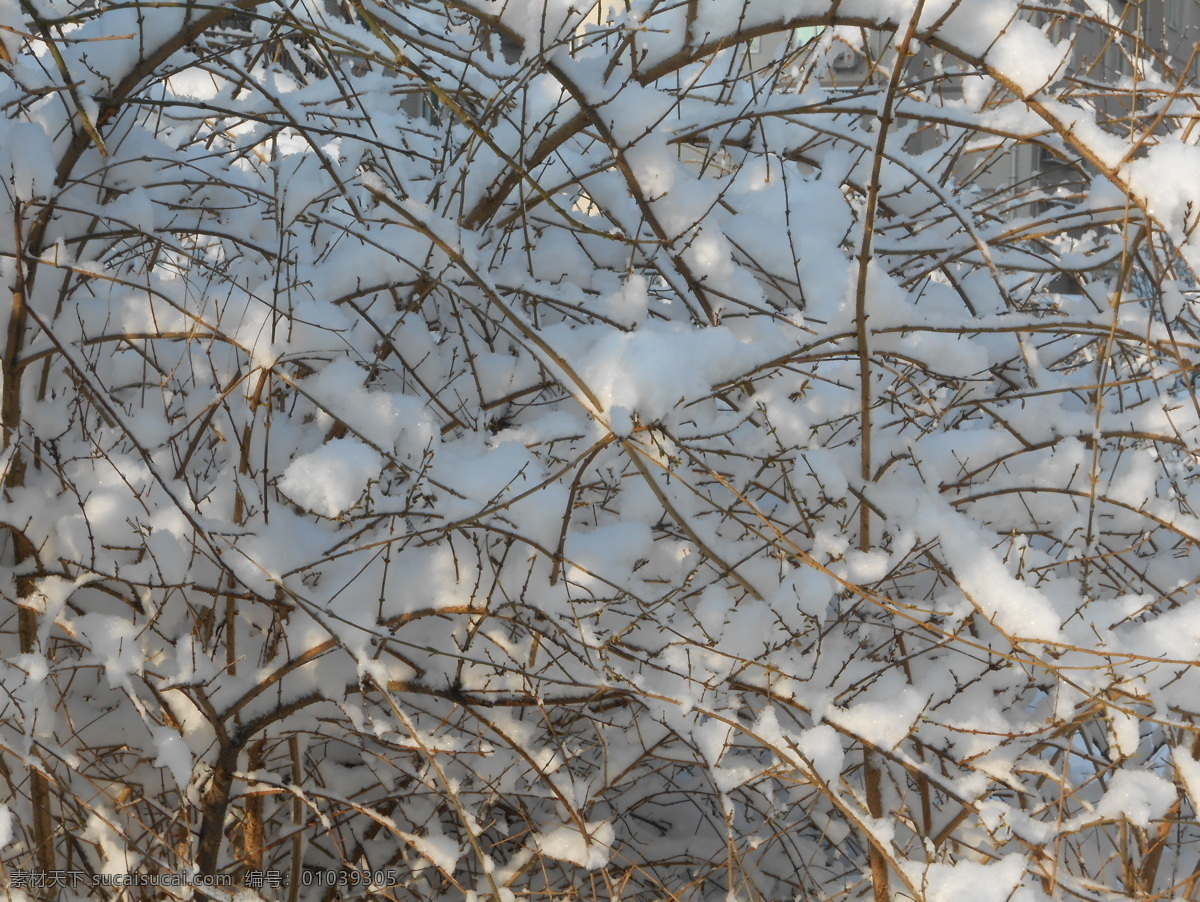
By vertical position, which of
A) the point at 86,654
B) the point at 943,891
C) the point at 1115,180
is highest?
the point at 1115,180

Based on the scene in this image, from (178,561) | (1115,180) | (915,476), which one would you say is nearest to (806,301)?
(915,476)

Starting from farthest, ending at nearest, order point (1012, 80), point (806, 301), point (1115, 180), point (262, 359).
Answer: point (806, 301), point (262, 359), point (1012, 80), point (1115, 180)

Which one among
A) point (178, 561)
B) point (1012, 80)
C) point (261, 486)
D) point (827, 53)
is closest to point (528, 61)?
point (1012, 80)

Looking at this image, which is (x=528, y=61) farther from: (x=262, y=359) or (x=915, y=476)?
(x=915, y=476)

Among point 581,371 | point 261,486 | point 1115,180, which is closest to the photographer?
point 1115,180

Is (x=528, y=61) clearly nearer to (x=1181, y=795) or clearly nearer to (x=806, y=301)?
(x=806, y=301)

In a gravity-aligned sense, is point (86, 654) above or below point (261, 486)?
below

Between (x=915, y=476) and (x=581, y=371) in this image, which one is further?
(x=915, y=476)

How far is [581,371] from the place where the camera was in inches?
61.2

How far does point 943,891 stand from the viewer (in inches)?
60.2

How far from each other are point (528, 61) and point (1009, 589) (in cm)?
114

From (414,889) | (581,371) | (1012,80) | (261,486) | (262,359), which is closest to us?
(1012,80)

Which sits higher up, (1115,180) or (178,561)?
(1115,180)

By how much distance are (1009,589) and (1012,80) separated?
2.39 feet
